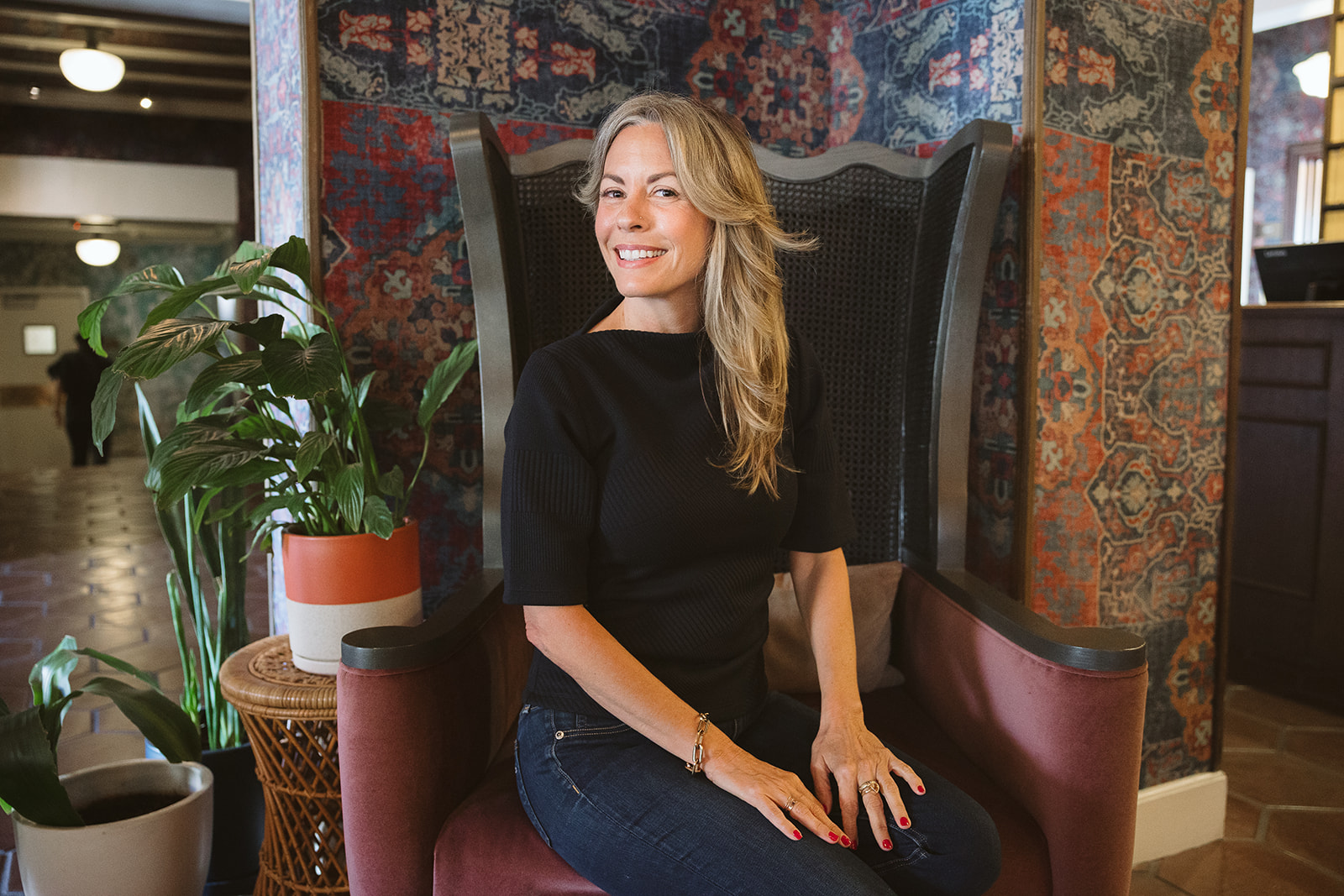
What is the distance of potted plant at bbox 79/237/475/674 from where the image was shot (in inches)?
57.5

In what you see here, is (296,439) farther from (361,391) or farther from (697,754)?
(697,754)

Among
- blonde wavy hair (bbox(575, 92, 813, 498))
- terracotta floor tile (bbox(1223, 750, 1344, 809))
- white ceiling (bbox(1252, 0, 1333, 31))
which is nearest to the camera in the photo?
blonde wavy hair (bbox(575, 92, 813, 498))

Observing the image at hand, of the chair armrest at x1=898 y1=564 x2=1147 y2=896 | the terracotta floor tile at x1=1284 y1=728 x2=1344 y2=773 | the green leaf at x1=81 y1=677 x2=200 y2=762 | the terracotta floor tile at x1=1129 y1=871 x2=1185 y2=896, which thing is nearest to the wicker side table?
the green leaf at x1=81 y1=677 x2=200 y2=762

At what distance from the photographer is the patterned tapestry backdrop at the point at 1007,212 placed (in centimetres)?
189

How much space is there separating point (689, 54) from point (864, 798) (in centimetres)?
168

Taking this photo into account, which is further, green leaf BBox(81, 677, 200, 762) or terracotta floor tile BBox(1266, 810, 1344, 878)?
terracotta floor tile BBox(1266, 810, 1344, 878)

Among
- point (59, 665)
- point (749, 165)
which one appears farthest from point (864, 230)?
point (59, 665)

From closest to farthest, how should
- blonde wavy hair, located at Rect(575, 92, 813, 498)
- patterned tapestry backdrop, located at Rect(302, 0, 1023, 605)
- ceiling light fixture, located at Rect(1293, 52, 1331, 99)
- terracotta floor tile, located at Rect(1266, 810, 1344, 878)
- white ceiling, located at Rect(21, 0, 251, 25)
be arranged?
1. blonde wavy hair, located at Rect(575, 92, 813, 498)
2. patterned tapestry backdrop, located at Rect(302, 0, 1023, 605)
3. terracotta floor tile, located at Rect(1266, 810, 1344, 878)
4. white ceiling, located at Rect(21, 0, 251, 25)
5. ceiling light fixture, located at Rect(1293, 52, 1331, 99)

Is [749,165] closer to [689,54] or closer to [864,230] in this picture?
[864,230]

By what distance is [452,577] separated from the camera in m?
2.01

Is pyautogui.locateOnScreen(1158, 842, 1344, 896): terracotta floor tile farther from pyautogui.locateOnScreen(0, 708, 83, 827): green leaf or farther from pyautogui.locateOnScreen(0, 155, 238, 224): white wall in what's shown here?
pyautogui.locateOnScreen(0, 155, 238, 224): white wall

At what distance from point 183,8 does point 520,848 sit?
5962 millimetres

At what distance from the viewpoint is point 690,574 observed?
1.26m

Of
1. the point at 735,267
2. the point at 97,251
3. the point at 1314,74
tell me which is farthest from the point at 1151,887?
the point at 97,251
